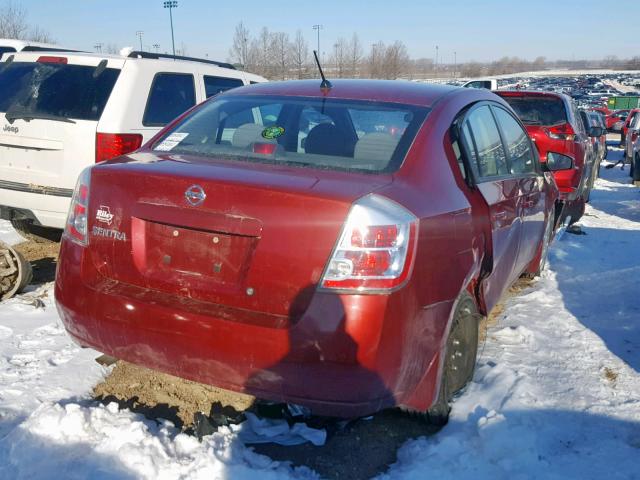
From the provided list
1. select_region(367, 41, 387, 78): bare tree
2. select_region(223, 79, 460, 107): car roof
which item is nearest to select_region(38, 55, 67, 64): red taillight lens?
select_region(223, 79, 460, 107): car roof

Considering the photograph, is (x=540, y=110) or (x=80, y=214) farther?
(x=540, y=110)

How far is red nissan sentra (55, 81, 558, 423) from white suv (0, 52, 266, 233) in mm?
2072

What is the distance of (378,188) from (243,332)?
0.79 metres

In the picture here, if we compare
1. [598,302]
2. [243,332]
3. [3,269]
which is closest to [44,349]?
[3,269]

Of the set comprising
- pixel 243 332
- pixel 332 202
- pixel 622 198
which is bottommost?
pixel 622 198

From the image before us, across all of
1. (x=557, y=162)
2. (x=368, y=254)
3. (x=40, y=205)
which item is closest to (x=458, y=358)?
(x=368, y=254)

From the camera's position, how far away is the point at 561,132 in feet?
28.5

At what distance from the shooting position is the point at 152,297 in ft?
8.77

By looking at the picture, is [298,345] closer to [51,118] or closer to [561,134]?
[51,118]

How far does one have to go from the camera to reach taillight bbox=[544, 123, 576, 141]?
8.63 m

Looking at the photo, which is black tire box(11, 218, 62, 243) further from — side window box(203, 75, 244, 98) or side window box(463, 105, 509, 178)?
side window box(463, 105, 509, 178)

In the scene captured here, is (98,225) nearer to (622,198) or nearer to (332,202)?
(332,202)

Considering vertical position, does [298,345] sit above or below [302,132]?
below

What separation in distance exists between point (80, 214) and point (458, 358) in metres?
2.00
